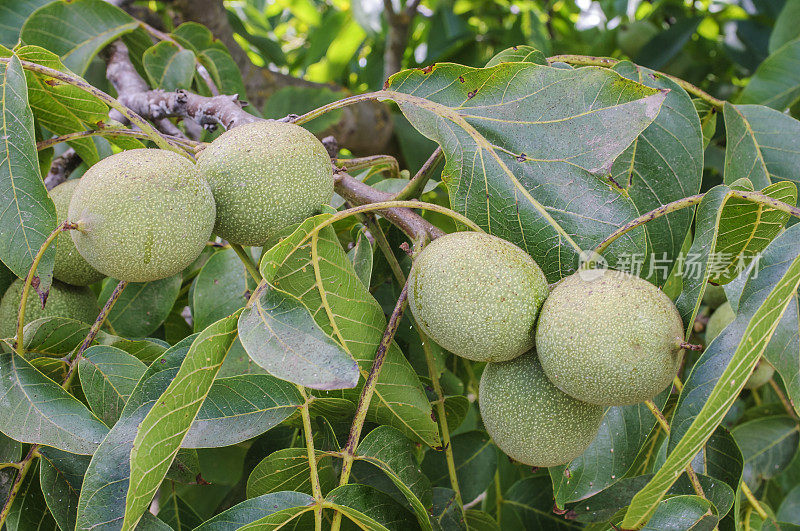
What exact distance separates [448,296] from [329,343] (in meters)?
0.15

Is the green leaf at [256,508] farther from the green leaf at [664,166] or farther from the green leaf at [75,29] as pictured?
the green leaf at [75,29]

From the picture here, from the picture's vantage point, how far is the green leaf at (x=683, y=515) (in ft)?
2.64

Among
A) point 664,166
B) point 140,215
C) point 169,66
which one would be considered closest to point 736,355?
point 664,166

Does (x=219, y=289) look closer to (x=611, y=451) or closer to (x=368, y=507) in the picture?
(x=368, y=507)

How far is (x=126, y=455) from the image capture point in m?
0.76

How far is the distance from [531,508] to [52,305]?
2.73 ft

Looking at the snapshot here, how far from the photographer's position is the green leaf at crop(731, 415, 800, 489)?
1486 millimetres

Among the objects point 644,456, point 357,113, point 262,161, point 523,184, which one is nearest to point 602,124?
point 523,184

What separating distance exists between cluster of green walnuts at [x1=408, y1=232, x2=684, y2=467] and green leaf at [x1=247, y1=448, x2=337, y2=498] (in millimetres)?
231

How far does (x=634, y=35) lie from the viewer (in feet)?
8.55

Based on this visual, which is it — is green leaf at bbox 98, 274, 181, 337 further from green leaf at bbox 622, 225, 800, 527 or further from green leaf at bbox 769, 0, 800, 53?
green leaf at bbox 769, 0, 800, 53

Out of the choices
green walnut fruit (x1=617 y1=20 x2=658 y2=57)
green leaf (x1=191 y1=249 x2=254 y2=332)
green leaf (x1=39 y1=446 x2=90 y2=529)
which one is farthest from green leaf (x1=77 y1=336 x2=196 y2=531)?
green walnut fruit (x1=617 y1=20 x2=658 y2=57)

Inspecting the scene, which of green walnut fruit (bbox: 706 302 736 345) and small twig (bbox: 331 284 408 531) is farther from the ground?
small twig (bbox: 331 284 408 531)

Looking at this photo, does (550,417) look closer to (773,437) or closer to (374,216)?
(374,216)
